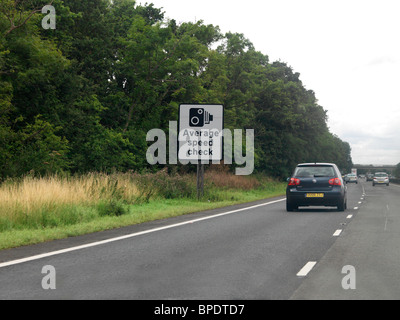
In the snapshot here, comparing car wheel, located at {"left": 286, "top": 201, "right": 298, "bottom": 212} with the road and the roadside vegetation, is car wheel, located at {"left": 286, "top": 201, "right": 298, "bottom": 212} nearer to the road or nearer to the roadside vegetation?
the roadside vegetation

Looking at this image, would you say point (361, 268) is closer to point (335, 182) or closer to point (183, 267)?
point (183, 267)

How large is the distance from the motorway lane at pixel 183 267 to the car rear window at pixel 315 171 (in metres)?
6.50

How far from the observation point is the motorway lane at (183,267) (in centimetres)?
658

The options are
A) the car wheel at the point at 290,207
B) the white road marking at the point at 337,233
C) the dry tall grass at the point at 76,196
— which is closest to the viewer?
the white road marking at the point at 337,233

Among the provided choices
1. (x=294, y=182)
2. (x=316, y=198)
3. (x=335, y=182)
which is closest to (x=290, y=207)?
(x=294, y=182)

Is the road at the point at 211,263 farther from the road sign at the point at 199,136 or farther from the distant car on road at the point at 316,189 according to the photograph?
the road sign at the point at 199,136

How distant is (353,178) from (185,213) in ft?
246

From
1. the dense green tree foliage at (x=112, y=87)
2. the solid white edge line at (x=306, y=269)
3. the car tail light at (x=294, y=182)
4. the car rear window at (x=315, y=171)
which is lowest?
the solid white edge line at (x=306, y=269)

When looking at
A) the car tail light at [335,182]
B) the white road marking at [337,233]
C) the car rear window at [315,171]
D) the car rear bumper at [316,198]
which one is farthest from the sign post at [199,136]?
the white road marking at [337,233]

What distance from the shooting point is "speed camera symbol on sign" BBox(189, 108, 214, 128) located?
25656mm

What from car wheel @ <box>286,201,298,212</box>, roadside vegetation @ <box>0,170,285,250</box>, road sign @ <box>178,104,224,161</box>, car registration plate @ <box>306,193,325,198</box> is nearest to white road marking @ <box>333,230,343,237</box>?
roadside vegetation @ <box>0,170,285,250</box>

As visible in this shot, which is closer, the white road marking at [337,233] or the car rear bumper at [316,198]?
the white road marking at [337,233]

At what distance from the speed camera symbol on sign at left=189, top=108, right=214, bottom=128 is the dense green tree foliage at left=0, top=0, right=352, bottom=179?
701 centimetres

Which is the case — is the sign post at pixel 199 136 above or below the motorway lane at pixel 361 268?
above
